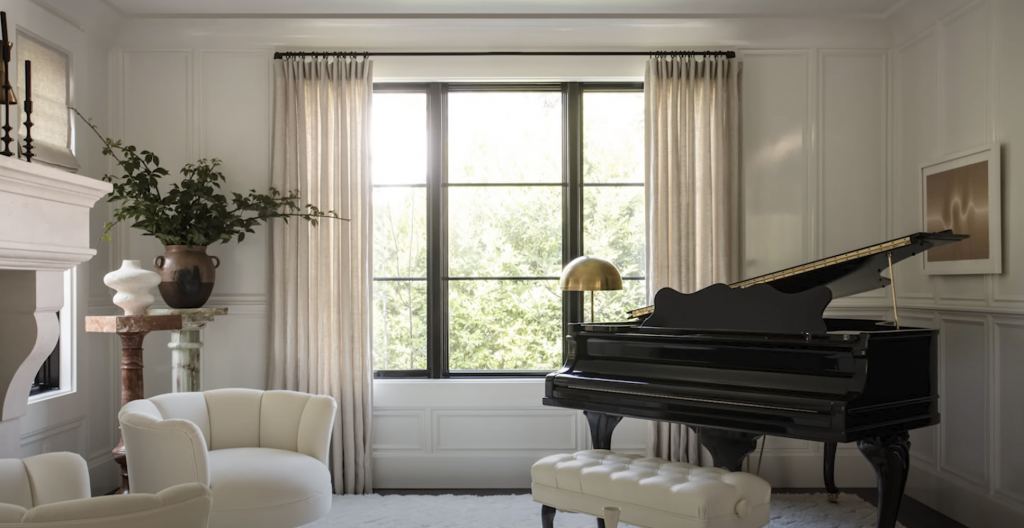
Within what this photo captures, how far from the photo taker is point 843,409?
3039 mm

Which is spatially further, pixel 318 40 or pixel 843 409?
pixel 318 40

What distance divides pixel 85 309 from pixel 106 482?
1.14 metres

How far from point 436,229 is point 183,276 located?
5.34ft

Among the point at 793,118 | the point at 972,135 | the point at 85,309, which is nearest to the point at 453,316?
the point at 85,309

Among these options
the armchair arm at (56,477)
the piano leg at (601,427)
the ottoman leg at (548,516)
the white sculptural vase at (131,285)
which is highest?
the white sculptural vase at (131,285)

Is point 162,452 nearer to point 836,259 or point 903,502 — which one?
point 836,259

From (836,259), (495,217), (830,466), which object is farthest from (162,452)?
(830,466)

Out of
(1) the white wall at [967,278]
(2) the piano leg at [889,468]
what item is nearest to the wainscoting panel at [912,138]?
(1) the white wall at [967,278]

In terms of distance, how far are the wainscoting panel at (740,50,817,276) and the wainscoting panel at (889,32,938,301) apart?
1.77 ft

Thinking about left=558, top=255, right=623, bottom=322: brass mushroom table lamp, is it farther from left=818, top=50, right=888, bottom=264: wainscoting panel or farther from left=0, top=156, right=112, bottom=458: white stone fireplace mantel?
left=0, top=156, right=112, bottom=458: white stone fireplace mantel

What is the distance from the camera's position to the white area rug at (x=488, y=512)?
4.28 meters

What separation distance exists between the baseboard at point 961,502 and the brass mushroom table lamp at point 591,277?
2231 mm

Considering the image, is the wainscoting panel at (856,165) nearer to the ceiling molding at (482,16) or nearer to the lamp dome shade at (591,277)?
the ceiling molding at (482,16)

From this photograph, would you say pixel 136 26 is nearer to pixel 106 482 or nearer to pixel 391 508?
pixel 106 482
